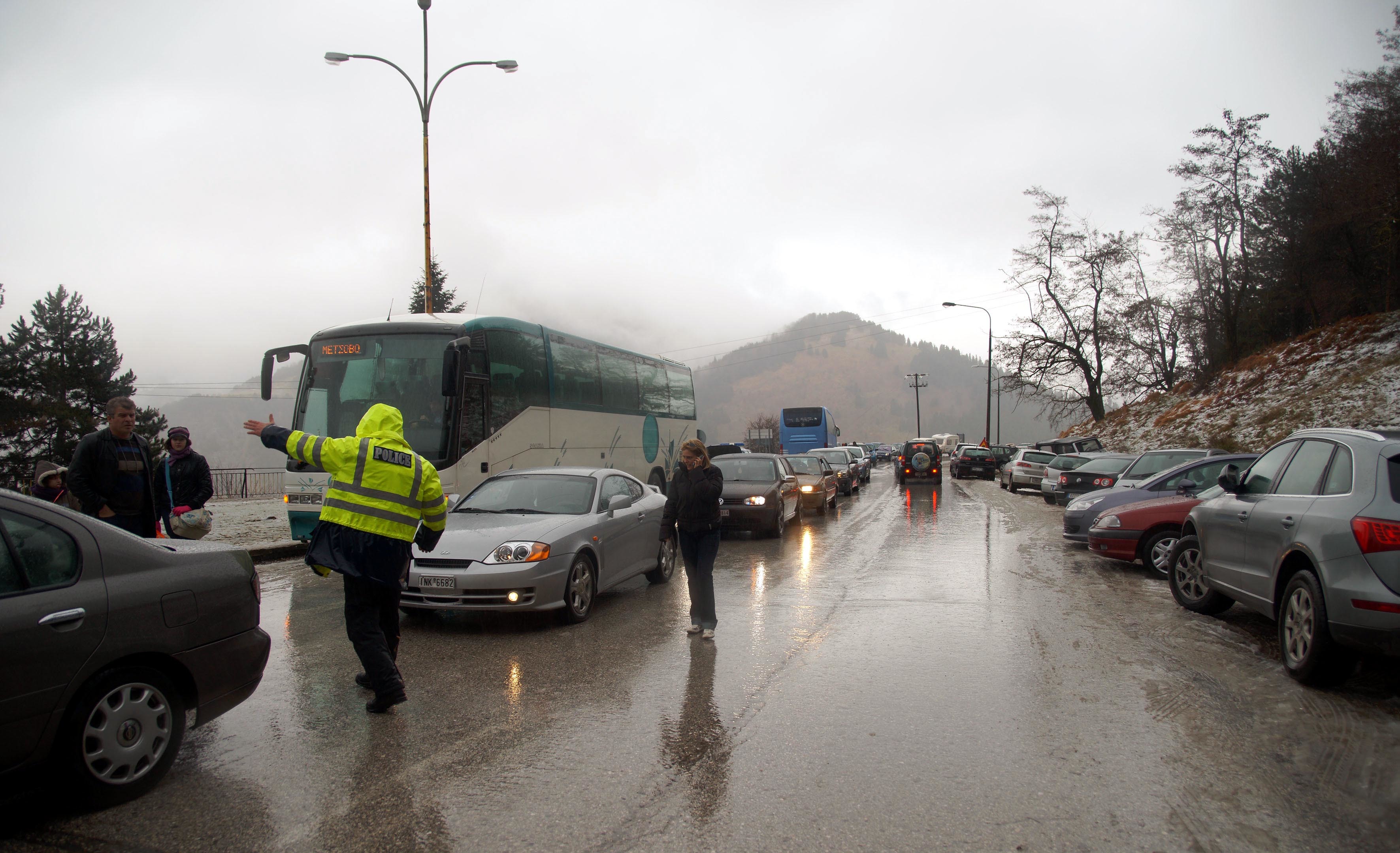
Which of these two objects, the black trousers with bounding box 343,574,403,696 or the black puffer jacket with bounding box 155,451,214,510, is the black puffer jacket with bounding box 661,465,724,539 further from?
the black puffer jacket with bounding box 155,451,214,510

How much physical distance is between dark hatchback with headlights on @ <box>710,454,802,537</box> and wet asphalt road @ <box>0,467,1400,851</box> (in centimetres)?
629

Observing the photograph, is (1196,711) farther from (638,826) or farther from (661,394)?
(661,394)

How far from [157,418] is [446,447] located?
45.7 m

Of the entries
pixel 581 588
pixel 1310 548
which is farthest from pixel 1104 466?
pixel 581 588

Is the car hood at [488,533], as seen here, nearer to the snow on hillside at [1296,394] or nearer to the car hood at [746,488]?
the car hood at [746,488]

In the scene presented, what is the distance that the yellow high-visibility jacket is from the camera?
4.70m

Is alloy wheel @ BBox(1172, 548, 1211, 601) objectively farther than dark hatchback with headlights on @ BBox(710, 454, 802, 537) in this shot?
No

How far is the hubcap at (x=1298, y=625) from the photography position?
5.24m

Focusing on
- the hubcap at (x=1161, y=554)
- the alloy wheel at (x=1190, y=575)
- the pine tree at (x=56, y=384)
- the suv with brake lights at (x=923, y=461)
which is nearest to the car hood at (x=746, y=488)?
Answer: the hubcap at (x=1161, y=554)

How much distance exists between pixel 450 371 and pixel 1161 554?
929 centimetres

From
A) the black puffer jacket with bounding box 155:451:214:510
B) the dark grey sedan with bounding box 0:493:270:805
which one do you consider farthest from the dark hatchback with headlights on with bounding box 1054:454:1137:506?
the dark grey sedan with bounding box 0:493:270:805

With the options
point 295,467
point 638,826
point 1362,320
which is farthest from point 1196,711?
point 1362,320

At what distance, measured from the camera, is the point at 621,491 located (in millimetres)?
9047

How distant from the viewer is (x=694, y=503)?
22.8 ft
